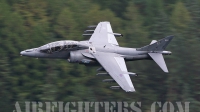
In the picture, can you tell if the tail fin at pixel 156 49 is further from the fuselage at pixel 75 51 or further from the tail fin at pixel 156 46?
the fuselage at pixel 75 51

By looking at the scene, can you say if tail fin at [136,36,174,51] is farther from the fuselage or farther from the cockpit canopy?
the cockpit canopy

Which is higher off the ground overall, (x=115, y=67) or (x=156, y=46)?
(x=156, y=46)

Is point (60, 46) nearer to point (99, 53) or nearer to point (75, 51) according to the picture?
point (75, 51)

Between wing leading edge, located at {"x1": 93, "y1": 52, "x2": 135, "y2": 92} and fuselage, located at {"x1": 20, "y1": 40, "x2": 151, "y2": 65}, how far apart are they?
449 mm

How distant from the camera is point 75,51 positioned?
3719cm

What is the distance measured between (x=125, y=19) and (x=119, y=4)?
382cm

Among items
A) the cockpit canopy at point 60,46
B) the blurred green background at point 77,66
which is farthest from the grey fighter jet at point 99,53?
the blurred green background at point 77,66

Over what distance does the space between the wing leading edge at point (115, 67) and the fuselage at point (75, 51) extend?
1.47 feet

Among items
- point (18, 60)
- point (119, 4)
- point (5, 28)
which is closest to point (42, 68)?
point (18, 60)

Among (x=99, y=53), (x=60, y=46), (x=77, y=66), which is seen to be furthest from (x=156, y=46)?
(x=77, y=66)

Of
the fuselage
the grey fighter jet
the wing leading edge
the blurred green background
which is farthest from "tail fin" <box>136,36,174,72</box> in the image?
the blurred green background

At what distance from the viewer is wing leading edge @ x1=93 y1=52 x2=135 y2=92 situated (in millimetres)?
34656

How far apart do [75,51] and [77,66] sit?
13646 mm

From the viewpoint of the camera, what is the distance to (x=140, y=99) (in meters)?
50.3
